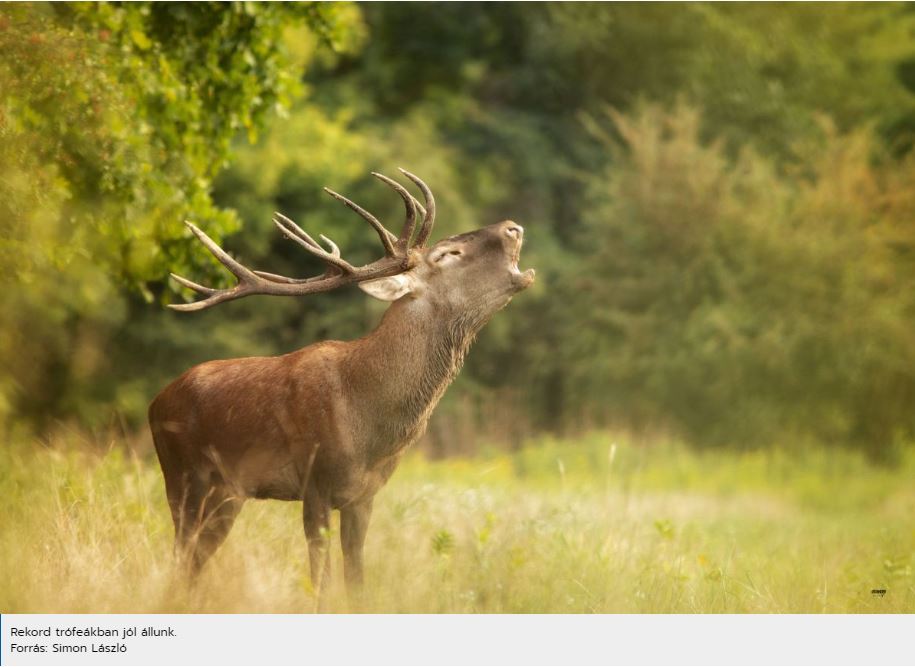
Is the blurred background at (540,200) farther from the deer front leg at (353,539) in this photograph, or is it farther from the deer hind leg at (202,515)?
the deer front leg at (353,539)

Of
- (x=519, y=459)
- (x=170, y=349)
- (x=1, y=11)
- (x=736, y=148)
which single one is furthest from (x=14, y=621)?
(x=736, y=148)

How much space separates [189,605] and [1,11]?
4.02 metres

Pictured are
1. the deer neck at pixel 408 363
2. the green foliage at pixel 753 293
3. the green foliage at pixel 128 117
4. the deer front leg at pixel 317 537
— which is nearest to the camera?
the deer front leg at pixel 317 537

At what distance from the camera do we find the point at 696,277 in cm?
2150

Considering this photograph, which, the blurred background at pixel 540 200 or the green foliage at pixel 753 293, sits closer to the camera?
the blurred background at pixel 540 200

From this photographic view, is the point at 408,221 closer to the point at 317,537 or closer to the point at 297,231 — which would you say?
the point at 297,231

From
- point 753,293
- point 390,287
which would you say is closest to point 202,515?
point 390,287

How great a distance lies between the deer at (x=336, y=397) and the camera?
604 centimetres

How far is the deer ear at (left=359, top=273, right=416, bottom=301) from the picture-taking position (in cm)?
618

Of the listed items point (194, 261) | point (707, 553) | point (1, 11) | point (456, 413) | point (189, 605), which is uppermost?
point (1, 11)

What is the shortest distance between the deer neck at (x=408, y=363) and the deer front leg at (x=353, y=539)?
310 millimetres

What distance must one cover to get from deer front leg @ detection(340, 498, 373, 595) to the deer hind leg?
574mm

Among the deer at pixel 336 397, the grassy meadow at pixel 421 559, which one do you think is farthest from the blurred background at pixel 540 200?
the deer at pixel 336 397

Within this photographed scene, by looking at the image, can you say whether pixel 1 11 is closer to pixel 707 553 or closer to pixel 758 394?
pixel 707 553
